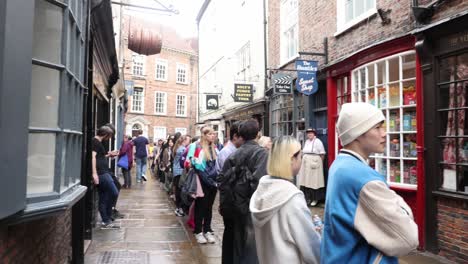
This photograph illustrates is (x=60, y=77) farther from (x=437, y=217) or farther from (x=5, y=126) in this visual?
(x=437, y=217)

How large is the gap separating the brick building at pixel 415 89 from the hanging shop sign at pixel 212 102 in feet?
37.7

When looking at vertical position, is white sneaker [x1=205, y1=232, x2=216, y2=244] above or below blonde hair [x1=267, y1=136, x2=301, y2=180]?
below

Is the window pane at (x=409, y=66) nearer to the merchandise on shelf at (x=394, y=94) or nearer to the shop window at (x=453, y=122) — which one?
the merchandise on shelf at (x=394, y=94)

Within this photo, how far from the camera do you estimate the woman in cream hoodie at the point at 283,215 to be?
2340mm

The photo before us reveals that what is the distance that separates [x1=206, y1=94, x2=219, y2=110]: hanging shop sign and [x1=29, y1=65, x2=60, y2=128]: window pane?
1823 centimetres

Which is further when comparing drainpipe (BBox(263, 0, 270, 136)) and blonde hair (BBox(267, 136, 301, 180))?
drainpipe (BBox(263, 0, 270, 136))

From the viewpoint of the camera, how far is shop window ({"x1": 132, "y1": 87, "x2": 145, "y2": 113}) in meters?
37.3

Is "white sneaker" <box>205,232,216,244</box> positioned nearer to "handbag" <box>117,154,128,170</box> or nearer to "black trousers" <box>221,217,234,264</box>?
"black trousers" <box>221,217,234,264</box>

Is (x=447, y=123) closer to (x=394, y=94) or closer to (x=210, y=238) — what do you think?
(x=394, y=94)

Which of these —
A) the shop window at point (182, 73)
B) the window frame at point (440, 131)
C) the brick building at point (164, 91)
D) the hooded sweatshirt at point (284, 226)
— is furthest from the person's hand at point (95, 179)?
the shop window at point (182, 73)

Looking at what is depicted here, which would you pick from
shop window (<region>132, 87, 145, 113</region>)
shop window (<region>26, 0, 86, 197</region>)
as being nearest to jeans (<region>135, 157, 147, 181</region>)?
shop window (<region>26, 0, 86, 197</region>)

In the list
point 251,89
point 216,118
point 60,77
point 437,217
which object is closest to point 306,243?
point 60,77

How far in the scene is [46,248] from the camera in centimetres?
343

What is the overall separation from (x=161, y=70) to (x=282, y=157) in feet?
124
